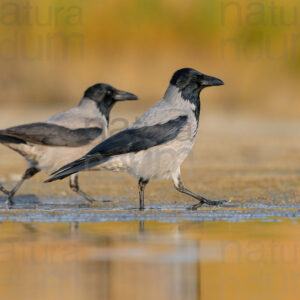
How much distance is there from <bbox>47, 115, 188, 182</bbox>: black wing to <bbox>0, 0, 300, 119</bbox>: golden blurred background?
12.4 m

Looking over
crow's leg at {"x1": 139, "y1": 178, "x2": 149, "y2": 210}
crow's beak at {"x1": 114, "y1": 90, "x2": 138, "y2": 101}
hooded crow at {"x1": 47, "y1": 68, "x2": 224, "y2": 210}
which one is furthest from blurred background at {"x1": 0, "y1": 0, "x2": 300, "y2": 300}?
crow's beak at {"x1": 114, "y1": 90, "x2": 138, "y2": 101}

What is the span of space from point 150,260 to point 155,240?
83cm

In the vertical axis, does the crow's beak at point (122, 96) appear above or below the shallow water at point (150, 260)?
above

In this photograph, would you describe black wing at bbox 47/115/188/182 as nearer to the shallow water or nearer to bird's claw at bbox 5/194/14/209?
bird's claw at bbox 5/194/14/209

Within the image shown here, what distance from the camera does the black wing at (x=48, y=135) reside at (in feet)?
31.9

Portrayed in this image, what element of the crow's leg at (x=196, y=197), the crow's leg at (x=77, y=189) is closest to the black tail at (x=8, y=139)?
the crow's leg at (x=77, y=189)

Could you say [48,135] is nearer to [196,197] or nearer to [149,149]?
[149,149]

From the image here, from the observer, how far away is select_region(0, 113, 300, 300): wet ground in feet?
16.8

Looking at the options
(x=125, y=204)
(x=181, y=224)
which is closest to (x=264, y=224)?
(x=181, y=224)

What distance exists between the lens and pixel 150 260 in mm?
5875

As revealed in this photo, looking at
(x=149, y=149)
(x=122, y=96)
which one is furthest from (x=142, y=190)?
(x=122, y=96)

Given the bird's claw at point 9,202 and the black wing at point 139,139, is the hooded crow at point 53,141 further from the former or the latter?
the black wing at point 139,139

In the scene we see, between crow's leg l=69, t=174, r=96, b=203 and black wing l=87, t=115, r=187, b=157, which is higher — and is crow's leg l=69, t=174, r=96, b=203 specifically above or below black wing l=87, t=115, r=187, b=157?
below

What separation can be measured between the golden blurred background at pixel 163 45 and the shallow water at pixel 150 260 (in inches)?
550
